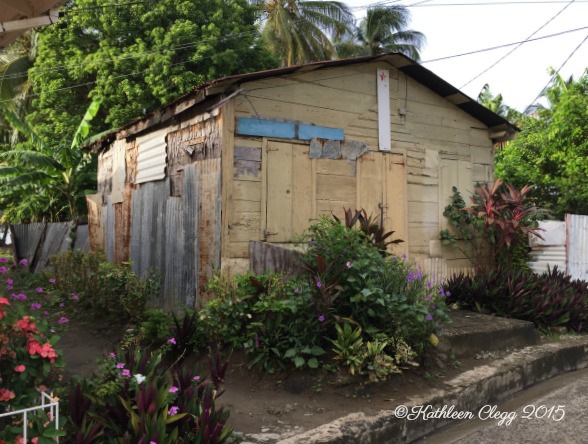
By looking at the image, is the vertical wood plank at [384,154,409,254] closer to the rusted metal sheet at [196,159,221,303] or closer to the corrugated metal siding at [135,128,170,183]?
the rusted metal sheet at [196,159,221,303]

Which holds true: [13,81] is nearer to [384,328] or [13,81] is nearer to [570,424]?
[384,328]

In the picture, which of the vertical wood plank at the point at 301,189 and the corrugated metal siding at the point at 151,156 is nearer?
the vertical wood plank at the point at 301,189

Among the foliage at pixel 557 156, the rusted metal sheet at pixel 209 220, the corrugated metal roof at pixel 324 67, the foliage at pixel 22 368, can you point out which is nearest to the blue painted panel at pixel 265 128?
the corrugated metal roof at pixel 324 67

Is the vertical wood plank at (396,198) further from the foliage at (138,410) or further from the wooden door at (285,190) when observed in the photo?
the foliage at (138,410)

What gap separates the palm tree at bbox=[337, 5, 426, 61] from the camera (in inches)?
1002

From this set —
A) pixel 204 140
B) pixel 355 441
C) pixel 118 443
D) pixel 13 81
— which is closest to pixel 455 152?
pixel 204 140

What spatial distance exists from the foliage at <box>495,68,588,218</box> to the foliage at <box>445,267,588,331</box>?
5.61 meters

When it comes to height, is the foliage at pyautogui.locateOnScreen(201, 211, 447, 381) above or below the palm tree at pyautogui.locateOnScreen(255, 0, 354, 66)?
below

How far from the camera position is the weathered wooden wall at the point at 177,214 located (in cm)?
688

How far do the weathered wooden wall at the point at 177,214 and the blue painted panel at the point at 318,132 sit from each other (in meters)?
1.35

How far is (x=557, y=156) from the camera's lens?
13195mm

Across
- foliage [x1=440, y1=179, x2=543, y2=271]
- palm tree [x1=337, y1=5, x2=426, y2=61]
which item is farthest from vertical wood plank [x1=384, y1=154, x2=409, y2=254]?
palm tree [x1=337, y1=5, x2=426, y2=61]

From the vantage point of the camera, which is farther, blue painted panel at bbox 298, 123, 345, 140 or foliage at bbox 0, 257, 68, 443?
blue painted panel at bbox 298, 123, 345, 140

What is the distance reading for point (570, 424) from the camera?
14.6 feet
